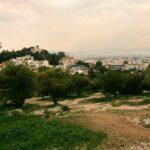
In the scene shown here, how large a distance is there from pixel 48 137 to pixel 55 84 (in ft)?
180

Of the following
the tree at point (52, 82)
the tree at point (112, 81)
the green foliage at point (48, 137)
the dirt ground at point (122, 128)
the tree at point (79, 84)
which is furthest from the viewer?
the tree at point (79, 84)

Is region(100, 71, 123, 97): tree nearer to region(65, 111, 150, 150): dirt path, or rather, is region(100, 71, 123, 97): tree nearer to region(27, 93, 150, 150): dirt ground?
region(27, 93, 150, 150): dirt ground

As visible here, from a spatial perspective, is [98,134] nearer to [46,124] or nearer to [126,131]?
[126,131]

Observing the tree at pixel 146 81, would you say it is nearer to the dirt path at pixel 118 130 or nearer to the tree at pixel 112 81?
the tree at pixel 112 81

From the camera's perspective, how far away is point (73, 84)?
381 ft

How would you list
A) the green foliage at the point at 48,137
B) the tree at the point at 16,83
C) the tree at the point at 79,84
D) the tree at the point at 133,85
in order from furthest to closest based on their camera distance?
the tree at the point at 79,84, the tree at the point at 133,85, the tree at the point at 16,83, the green foliage at the point at 48,137

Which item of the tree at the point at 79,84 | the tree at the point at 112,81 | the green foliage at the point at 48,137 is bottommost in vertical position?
the tree at the point at 79,84

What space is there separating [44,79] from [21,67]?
12.1 m

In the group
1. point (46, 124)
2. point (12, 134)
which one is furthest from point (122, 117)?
point (12, 134)

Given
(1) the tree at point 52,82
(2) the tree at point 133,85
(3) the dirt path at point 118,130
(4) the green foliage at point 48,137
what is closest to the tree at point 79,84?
(2) the tree at point 133,85

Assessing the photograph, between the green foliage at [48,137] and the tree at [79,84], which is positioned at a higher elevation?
the green foliage at [48,137]

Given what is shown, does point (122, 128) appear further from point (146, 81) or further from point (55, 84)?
point (146, 81)

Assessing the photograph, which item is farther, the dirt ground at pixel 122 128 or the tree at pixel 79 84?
the tree at pixel 79 84

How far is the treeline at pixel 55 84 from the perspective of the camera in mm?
83875
